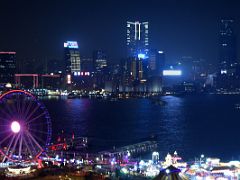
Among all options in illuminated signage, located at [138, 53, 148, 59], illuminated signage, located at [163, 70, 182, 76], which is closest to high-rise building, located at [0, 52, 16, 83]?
illuminated signage, located at [138, 53, 148, 59]

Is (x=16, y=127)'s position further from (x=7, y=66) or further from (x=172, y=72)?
(x=172, y=72)

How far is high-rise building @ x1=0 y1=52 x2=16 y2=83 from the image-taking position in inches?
2290

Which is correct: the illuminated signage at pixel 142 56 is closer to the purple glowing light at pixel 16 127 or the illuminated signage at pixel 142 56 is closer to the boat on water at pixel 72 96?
the boat on water at pixel 72 96

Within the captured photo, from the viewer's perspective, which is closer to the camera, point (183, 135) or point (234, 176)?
point (234, 176)

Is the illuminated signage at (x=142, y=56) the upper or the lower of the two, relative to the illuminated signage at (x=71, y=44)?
lower

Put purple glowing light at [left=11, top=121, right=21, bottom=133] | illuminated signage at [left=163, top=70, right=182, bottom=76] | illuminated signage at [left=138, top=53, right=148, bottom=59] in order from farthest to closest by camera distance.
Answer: illuminated signage at [left=163, top=70, right=182, bottom=76] → illuminated signage at [left=138, top=53, right=148, bottom=59] → purple glowing light at [left=11, top=121, right=21, bottom=133]

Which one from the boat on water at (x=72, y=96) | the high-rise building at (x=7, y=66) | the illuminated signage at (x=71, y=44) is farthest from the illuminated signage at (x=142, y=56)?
the high-rise building at (x=7, y=66)

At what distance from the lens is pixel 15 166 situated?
9.84m

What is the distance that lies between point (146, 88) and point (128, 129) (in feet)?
170

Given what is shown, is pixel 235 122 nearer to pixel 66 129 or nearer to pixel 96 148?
pixel 66 129

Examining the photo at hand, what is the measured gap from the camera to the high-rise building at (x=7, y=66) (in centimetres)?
5816

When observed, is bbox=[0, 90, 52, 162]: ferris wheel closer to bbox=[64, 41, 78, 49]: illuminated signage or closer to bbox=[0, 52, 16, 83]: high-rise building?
bbox=[0, 52, 16, 83]: high-rise building

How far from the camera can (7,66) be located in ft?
192

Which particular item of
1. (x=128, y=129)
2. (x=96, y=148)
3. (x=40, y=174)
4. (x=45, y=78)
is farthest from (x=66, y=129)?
(x=45, y=78)
